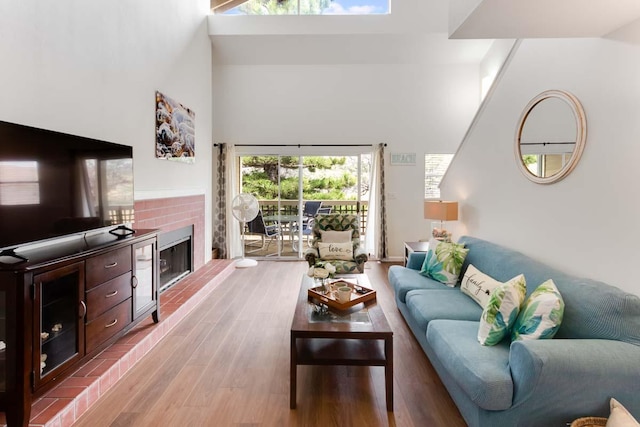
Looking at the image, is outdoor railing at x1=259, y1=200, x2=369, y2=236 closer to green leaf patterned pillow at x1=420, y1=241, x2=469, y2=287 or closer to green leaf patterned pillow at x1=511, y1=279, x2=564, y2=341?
green leaf patterned pillow at x1=420, y1=241, x2=469, y2=287

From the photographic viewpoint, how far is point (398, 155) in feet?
→ 18.8

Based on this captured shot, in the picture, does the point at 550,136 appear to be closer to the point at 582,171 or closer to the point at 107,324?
the point at 582,171

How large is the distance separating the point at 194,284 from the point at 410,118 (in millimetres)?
4365

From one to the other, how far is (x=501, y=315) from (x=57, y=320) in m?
2.49

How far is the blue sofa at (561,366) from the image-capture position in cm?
142

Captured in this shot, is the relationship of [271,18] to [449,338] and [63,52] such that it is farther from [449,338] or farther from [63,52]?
[449,338]

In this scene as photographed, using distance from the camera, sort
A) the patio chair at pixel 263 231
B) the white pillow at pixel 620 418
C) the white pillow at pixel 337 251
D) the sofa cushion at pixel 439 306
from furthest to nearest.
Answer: the patio chair at pixel 263 231 → the white pillow at pixel 337 251 → the sofa cushion at pixel 439 306 → the white pillow at pixel 620 418

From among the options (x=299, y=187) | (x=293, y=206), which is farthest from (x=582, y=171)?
(x=293, y=206)

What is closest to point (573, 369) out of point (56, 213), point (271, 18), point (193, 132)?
point (56, 213)

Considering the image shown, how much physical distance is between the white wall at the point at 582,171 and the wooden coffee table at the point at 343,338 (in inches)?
51.4

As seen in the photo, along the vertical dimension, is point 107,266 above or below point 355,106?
below

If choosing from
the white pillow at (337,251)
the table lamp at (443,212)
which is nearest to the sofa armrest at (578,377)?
the table lamp at (443,212)

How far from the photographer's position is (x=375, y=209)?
5.77 m

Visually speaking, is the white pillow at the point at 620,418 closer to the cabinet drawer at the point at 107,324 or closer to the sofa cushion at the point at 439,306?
Result: the sofa cushion at the point at 439,306
